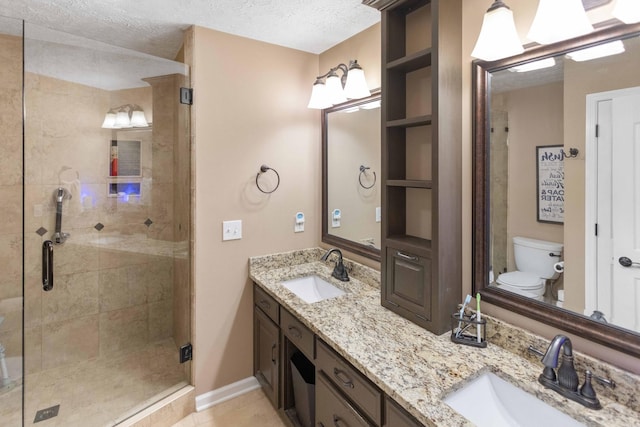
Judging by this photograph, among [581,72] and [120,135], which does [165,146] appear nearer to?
[120,135]

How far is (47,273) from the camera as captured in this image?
212 cm

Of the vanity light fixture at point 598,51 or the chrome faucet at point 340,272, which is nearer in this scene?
the vanity light fixture at point 598,51

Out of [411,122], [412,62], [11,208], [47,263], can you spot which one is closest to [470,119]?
[411,122]

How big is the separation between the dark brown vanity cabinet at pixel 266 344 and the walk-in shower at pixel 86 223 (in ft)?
1.54

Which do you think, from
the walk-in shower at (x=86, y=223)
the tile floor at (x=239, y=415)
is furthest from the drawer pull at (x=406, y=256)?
the walk-in shower at (x=86, y=223)

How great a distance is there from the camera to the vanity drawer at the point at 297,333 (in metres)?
1.55

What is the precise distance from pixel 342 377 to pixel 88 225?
206 cm

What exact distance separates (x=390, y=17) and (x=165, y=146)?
172 centimetres

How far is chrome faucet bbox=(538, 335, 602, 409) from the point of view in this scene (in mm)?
987

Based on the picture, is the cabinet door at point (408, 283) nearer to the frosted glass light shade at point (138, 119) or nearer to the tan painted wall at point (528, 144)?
the tan painted wall at point (528, 144)

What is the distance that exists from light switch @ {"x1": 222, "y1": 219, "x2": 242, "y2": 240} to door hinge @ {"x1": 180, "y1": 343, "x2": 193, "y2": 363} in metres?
0.76

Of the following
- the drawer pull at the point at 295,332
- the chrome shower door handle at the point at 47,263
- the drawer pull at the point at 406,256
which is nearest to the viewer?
the drawer pull at the point at 406,256

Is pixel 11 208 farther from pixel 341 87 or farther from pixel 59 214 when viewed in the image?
pixel 341 87

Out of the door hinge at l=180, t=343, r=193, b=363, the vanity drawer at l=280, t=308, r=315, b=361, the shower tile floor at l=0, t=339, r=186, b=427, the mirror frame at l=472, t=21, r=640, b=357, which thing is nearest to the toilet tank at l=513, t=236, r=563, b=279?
the mirror frame at l=472, t=21, r=640, b=357
